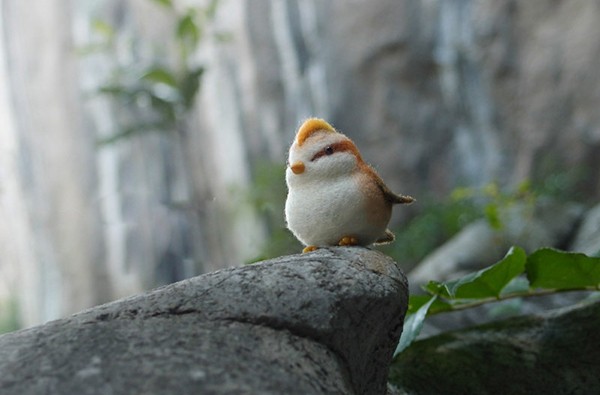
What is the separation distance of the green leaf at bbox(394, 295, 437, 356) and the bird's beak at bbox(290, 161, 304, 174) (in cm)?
43

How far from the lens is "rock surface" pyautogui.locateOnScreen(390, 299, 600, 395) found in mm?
1682

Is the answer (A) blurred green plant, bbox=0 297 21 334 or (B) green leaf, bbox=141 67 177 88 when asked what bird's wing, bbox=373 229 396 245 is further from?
(A) blurred green plant, bbox=0 297 21 334

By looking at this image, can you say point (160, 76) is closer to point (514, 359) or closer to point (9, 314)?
point (514, 359)

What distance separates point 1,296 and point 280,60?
22.7 feet

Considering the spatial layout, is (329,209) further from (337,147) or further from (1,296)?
(1,296)

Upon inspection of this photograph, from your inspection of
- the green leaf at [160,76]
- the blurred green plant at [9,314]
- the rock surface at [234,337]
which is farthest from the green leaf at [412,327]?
the blurred green plant at [9,314]

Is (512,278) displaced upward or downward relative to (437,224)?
upward

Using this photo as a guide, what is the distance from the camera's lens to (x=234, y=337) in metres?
1.02

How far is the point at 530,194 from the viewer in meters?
4.63

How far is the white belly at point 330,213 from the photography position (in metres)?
1.40

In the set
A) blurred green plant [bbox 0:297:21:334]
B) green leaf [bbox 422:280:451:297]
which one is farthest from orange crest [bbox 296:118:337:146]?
blurred green plant [bbox 0:297:21:334]

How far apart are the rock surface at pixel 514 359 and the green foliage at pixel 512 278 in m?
0.09

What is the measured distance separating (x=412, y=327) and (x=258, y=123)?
5.32 metres

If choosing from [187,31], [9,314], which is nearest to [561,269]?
[187,31]
